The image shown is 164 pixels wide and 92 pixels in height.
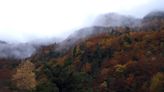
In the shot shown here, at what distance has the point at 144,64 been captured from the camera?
142875 millimetres

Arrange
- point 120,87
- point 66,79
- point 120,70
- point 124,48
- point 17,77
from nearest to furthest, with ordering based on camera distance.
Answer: point 66,79, point 17,77, point 120,87, point 120,70, point 124,48

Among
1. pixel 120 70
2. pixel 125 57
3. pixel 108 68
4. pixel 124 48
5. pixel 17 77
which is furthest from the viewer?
pixel 124 48

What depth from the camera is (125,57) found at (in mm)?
175125

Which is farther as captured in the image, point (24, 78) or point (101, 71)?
point (101, 71)

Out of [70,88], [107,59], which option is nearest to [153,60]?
[107,59]

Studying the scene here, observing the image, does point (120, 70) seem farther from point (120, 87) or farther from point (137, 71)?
point (120, 87)

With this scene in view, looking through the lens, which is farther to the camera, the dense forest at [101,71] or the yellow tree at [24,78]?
the yellow tree at [24,78]

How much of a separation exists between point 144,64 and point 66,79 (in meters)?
103

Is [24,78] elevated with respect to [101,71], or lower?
elevated

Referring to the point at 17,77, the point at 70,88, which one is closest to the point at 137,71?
the point at 17,77

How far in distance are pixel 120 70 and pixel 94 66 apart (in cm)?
2542

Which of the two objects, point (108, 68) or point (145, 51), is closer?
point (108, 68)

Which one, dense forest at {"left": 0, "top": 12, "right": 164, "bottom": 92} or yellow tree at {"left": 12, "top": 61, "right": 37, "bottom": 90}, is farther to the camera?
yellow tree at {"left": 12, "top": 61, "right": 37, "bottom": 90}

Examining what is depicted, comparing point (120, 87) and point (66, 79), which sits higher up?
point (66, 79)
